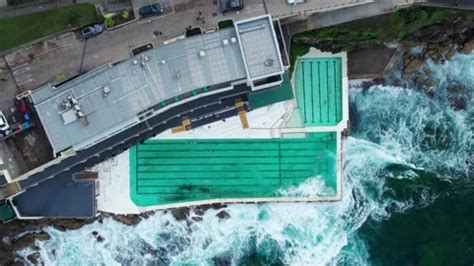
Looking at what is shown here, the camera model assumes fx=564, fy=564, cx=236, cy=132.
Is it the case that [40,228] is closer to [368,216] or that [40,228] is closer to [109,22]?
[109,22]

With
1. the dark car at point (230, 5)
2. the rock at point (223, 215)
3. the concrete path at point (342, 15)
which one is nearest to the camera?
the dark car at point (230, 5)

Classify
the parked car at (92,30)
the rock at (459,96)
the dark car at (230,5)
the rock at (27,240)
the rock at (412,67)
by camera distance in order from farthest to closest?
the rock at (459,96), the rock at (412,67), the rock at (27,240), the parked car at (92,30), the dark car at (230,5)

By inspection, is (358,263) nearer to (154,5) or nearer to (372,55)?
(372,55)

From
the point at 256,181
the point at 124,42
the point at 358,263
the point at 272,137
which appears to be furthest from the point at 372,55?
the point at 124,42

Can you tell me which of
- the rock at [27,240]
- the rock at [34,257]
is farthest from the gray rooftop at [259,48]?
the rock at [34,257]

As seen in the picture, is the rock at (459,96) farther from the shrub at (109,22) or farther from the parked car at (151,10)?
the shrub at (109,22)

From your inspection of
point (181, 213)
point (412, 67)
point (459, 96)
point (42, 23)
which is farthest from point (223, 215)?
point (459, 96)

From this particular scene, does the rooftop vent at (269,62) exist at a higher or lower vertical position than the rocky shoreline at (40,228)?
higher
